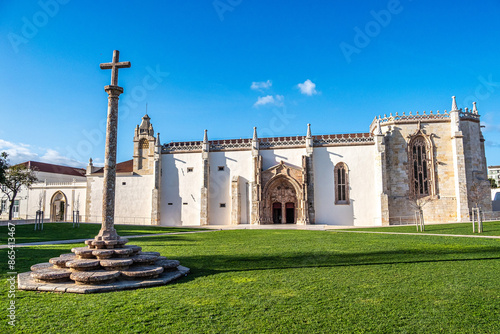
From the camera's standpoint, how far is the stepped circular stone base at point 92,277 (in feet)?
25.3

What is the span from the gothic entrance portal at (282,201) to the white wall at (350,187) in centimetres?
262

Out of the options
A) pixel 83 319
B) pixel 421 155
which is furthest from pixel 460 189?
pixel 83 319

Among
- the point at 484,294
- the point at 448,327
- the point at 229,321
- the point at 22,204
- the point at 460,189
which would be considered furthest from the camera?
the point at 22,204

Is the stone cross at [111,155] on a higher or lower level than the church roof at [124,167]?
lower

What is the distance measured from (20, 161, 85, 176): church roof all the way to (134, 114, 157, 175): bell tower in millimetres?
17040

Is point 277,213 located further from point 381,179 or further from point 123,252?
point 123,252

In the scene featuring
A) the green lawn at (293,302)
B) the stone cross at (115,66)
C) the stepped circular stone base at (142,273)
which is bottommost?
the green lawn at (293,302)

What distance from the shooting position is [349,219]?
34.3m

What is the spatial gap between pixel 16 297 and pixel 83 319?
2.44 m

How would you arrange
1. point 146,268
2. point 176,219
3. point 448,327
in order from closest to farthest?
point 448,327, point 146,268, point 176,219

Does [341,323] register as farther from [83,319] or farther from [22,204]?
[22,204]

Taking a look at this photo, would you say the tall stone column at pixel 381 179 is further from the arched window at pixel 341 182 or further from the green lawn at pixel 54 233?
the green lawn at pixel 54 233

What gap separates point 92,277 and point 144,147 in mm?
37365

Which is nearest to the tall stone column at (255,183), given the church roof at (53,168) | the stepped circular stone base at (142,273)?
the stepped circular stone base at (142,273)
